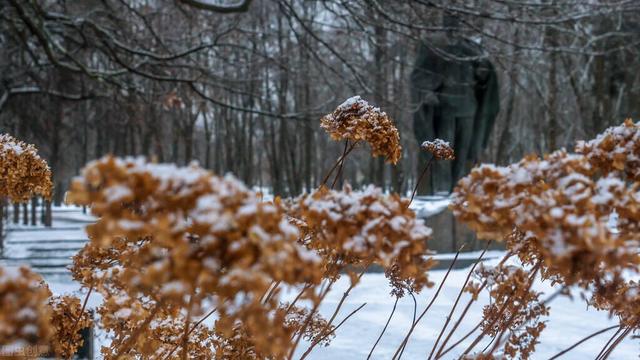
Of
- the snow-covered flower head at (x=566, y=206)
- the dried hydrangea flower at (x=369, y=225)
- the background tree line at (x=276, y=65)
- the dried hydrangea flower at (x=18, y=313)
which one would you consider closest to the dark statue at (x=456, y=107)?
the background tree line at (x=276, y=65)

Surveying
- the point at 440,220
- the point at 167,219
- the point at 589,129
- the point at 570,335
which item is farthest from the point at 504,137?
the point at 167,219

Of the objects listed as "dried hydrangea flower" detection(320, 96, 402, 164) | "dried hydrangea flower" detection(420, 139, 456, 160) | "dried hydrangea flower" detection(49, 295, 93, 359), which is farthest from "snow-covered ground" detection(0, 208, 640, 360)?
"dried hydrangea flower" detection(320, 96, 402, 164)

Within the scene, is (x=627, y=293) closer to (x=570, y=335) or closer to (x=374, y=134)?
(x=374, y=134)

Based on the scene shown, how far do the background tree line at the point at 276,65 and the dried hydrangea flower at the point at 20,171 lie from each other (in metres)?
3.16

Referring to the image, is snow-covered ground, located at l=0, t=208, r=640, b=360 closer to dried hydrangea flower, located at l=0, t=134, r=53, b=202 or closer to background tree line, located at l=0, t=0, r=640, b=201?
dried hydrangea flower, located at l=0, t=134, r=53, b=202

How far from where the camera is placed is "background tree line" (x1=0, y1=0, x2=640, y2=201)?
5406 mm

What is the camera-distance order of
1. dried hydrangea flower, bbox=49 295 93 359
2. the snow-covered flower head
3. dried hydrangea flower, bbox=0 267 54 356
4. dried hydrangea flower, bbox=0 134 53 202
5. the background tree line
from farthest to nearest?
the background tree line < dried hydrangea flower, bbox=0 134 53 202 < dried hydrangea flower, bbox=49 295 93 359 < the snow-covered flower head < dried hydrangea flower, bbox=0 267 54 356

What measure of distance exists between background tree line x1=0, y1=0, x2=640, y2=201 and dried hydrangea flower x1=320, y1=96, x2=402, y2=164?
2760mm

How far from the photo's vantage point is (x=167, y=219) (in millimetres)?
708

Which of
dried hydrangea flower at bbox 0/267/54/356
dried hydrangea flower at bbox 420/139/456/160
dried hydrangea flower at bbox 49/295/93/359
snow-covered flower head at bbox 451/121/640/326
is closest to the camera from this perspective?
dried hydrangea flower at bbox 0/267/54/356

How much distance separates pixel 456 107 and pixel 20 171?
7520 millimetres

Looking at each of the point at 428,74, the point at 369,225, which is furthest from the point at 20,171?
the point at 428,74

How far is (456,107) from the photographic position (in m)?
8.58

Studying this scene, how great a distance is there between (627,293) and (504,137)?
17668 millimetres
